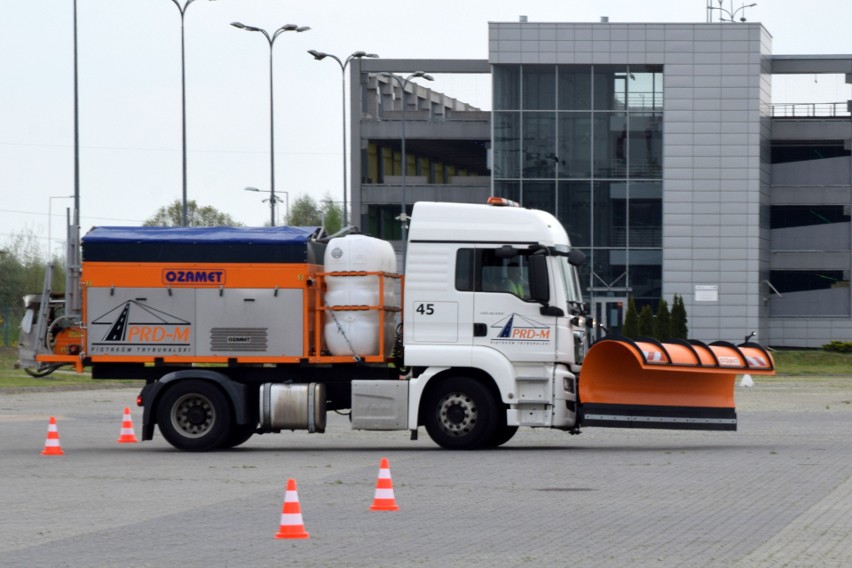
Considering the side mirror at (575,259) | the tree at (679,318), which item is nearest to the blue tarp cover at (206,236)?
the side mirror at (575,259)

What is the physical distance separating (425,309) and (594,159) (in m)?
50.8

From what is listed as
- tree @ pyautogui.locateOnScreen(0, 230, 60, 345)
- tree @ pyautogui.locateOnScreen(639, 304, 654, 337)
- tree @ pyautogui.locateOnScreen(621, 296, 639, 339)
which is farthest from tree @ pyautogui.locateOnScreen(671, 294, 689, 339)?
tree @ pyautogui.locateOnScreen(0, 230, 60, 345)

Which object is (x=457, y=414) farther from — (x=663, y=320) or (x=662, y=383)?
(x=663, y=320)

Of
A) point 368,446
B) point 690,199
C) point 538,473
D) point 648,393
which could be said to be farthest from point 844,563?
point 690,199

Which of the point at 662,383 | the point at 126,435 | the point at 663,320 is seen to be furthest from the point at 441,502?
the point at 663,320

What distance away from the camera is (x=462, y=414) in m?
21.1

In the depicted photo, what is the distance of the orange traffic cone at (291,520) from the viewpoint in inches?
473

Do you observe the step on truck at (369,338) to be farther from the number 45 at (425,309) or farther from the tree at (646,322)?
the tree at (646,322)

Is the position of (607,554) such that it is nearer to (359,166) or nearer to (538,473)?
(538,473)

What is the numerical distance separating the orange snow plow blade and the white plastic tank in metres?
2.95

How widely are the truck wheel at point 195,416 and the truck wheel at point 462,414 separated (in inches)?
110

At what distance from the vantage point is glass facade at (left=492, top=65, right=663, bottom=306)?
71.1m

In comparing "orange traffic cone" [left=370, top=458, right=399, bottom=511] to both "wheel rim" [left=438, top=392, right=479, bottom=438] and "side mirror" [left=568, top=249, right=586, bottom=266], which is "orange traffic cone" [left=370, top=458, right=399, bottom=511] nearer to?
"wheel rim" [left=438, top=392, right=479, bottom=438]

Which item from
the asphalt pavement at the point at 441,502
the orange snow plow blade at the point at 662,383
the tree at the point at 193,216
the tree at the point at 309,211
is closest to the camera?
the asphalt pavement at the point at 441,502
